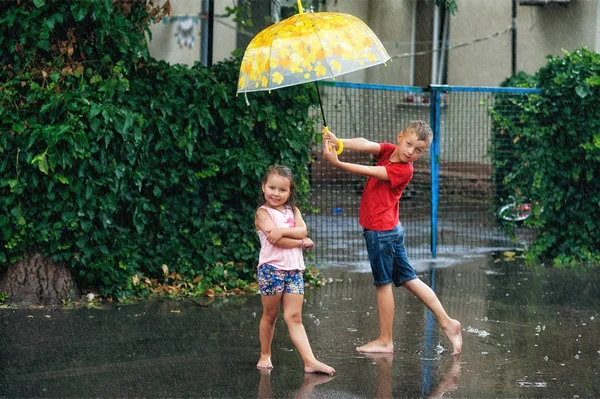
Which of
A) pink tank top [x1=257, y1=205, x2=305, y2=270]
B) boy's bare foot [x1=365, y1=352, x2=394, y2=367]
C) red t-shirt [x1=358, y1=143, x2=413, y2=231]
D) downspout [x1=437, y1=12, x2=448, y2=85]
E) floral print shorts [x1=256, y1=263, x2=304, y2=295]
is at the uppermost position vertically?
downspout [x1=437, y1=12, x2=448, y2=85]

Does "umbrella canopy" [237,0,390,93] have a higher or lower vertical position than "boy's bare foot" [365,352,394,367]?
higher

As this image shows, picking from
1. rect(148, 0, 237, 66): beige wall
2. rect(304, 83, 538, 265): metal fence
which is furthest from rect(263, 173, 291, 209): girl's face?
rect(148, 0, 237, 66): beige wall

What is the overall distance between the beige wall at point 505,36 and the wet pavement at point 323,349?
9502mm

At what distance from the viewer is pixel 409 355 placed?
21.2ft

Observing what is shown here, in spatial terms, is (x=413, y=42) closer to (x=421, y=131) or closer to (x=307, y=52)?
(x=421, y=131)

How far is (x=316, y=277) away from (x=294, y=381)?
138 inches

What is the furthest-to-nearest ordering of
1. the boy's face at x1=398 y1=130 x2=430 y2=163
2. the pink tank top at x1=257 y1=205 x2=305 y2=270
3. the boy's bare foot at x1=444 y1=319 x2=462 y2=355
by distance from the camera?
the boy's bare foot at x1=444 y1=319 x2=462 y2=355 < the boy's face at x1=398 y1=130 x2=430 y2=163 < the pink tank top at x1=257 y1=205 x2=305 y2=270

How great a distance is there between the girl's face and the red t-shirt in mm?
768

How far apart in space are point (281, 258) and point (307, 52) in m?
1.27

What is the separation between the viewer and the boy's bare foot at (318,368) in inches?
230

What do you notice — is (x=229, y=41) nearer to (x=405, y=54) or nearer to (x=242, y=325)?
(x=405, y=54)

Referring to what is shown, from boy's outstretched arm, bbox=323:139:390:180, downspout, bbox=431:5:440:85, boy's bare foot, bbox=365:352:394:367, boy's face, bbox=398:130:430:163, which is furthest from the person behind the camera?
downspout, bbox=431:5:440:85

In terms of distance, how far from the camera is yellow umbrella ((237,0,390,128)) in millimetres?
5914

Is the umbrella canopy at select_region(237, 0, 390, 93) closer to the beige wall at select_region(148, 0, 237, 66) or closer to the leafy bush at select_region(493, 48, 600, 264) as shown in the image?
the leafy bush at select_region(493, 48, 600, 264)
